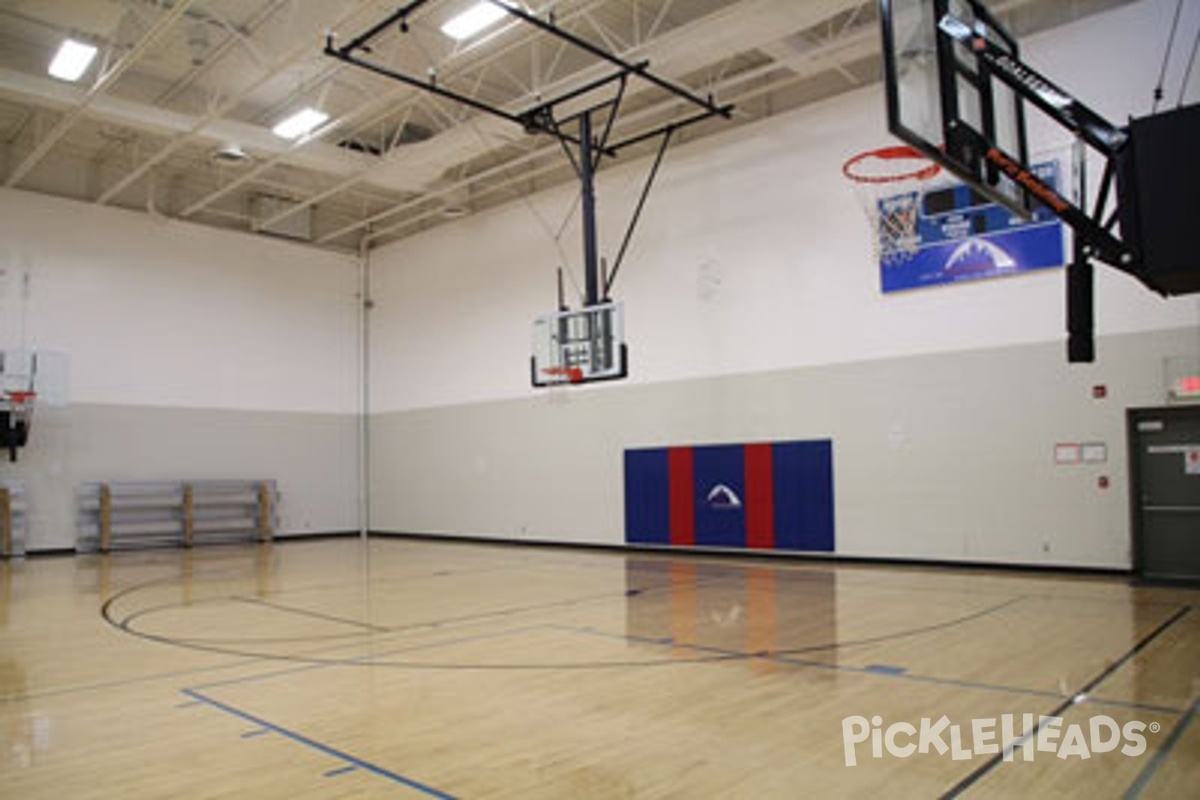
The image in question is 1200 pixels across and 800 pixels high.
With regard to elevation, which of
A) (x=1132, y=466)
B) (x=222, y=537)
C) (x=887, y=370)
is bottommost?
(x=222, y=537)

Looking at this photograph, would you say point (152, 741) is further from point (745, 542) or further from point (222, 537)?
point (222, 537)

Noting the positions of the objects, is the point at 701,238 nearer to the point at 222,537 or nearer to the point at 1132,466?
the point at 1132,466

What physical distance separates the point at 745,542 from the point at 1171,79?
305 inches

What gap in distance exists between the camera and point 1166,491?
969 centimetres

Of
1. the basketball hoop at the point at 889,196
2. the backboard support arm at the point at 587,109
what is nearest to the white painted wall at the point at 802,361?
the basketball hoop at the point at 889,196

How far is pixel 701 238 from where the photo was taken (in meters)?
13.9

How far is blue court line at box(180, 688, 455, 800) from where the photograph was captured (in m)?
3.54

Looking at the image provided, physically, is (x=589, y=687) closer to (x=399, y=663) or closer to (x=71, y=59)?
(x=399, y=663)

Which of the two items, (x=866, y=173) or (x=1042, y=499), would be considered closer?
(x=1042, y=499)

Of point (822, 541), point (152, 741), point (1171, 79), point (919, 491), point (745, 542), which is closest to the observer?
point (152, 741)

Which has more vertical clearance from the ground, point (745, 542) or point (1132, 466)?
point (1132, 466)

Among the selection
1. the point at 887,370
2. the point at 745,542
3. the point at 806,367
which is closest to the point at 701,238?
the point at 806,367

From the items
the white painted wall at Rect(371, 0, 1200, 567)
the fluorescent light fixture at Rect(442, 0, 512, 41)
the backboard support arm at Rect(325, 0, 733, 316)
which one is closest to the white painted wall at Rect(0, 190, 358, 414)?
the white painted wall at Rect(371, 0, 1200, 567)

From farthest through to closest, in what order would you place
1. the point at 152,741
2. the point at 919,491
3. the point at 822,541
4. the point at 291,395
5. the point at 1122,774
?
the point at 291,395 < the point at 822,541 < the point at 919,491 < the point at 152,741 < the point at 1122,774
